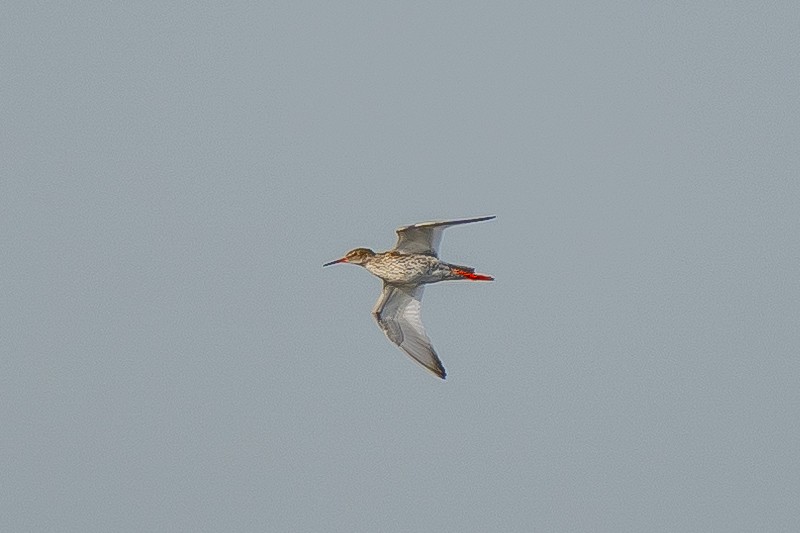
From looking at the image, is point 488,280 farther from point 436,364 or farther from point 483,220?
point 483,220

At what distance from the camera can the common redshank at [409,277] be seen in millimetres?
31844

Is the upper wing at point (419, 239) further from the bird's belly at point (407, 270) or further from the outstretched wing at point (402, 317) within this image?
the outstretched wing at point (402, 317)

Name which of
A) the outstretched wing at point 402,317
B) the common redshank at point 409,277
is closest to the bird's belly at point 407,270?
the common redshank at point 409,277

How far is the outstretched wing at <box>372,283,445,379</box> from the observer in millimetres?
33312

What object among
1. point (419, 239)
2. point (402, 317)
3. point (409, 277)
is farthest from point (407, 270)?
point (402, 317)

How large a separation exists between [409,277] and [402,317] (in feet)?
4.68

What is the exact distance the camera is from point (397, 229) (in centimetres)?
3109

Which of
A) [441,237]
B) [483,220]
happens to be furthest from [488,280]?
[483,220]

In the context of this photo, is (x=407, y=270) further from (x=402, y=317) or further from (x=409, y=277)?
(x=402, y=317)

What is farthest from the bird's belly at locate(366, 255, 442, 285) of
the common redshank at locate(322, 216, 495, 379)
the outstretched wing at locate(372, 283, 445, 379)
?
the outstretched wing at locate(372, 283, 445, 379)

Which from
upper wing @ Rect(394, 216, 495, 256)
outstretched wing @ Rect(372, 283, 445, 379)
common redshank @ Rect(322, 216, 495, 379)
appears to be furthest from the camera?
outstretched wing @ Rect(372, 283, 445, 379)

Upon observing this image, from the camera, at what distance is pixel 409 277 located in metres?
32.5

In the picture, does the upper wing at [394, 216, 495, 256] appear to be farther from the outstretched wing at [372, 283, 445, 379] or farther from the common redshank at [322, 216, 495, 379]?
the outstretched wing at [372, 283, 445, 379]

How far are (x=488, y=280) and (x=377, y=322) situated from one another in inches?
106
